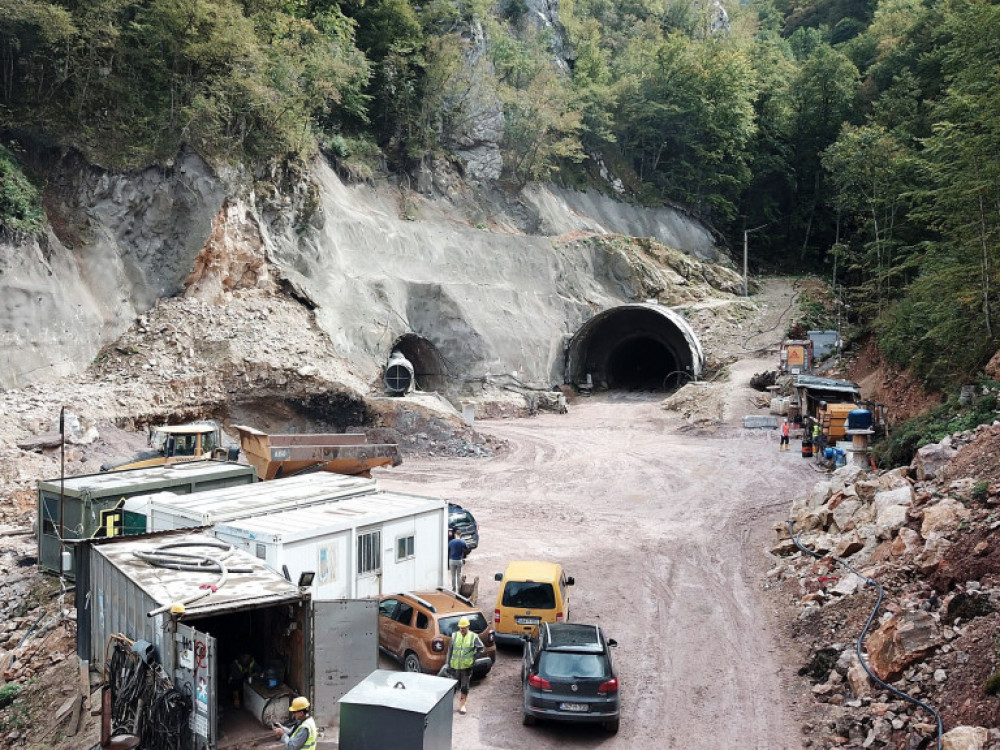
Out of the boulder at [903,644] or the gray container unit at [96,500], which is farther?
the gray container unit at [96,500]

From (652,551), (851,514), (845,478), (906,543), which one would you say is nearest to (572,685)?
(906,543)

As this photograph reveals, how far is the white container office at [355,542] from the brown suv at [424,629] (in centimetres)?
69

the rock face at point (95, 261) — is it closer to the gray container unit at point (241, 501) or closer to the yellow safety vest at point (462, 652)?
the gray container unit at point (241, 501)

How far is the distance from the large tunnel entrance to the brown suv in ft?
102

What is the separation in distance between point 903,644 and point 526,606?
516cm

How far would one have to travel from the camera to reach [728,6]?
287 feet

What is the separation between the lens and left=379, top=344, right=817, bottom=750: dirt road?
406 inches

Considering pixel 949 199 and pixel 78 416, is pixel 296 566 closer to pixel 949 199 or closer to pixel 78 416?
pixel 78 416

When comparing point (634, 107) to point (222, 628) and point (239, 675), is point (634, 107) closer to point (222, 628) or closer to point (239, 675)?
point (222, 628)

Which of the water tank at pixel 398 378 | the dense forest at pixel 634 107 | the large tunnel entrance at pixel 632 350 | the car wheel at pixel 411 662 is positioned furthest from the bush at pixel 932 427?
the large tunnel entrance at pixel 632 350

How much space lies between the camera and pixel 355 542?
1202 centimetres

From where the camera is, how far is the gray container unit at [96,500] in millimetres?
14555

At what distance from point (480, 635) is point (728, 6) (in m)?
90.6

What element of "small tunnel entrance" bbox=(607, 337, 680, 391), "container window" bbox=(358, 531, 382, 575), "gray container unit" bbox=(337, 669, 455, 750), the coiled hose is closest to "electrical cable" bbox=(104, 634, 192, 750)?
the coiled hose
